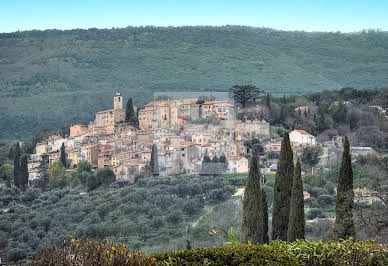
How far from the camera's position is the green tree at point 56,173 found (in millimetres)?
30513

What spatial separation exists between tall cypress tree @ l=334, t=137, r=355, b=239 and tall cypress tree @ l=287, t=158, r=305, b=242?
949mm

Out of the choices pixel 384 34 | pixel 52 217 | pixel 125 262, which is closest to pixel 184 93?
pixel 52 217

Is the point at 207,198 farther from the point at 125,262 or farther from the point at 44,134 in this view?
the point at 125,262

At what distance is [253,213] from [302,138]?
19736mm

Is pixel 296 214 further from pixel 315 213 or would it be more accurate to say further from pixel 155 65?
pixel 155 65

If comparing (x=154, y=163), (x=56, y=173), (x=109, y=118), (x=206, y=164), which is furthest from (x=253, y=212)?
(x=109, y=118)

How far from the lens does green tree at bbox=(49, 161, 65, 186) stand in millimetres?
30513

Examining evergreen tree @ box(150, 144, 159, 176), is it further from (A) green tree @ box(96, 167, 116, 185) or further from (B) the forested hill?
(B) the forested hill

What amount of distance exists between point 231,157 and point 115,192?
6377 millimetres

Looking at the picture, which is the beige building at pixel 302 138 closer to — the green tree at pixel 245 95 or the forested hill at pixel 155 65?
the green tree at pixel 245 95

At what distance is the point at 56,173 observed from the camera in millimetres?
31016

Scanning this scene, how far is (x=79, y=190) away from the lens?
28578 millimetres

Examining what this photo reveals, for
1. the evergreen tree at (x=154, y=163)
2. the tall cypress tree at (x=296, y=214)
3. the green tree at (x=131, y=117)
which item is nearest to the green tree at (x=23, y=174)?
the evergreen tree at (x=154, y=163)

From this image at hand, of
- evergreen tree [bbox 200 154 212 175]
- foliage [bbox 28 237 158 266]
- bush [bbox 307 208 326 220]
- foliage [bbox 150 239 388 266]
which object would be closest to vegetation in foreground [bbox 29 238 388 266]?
foliage [bbox 150 239 388 266]
